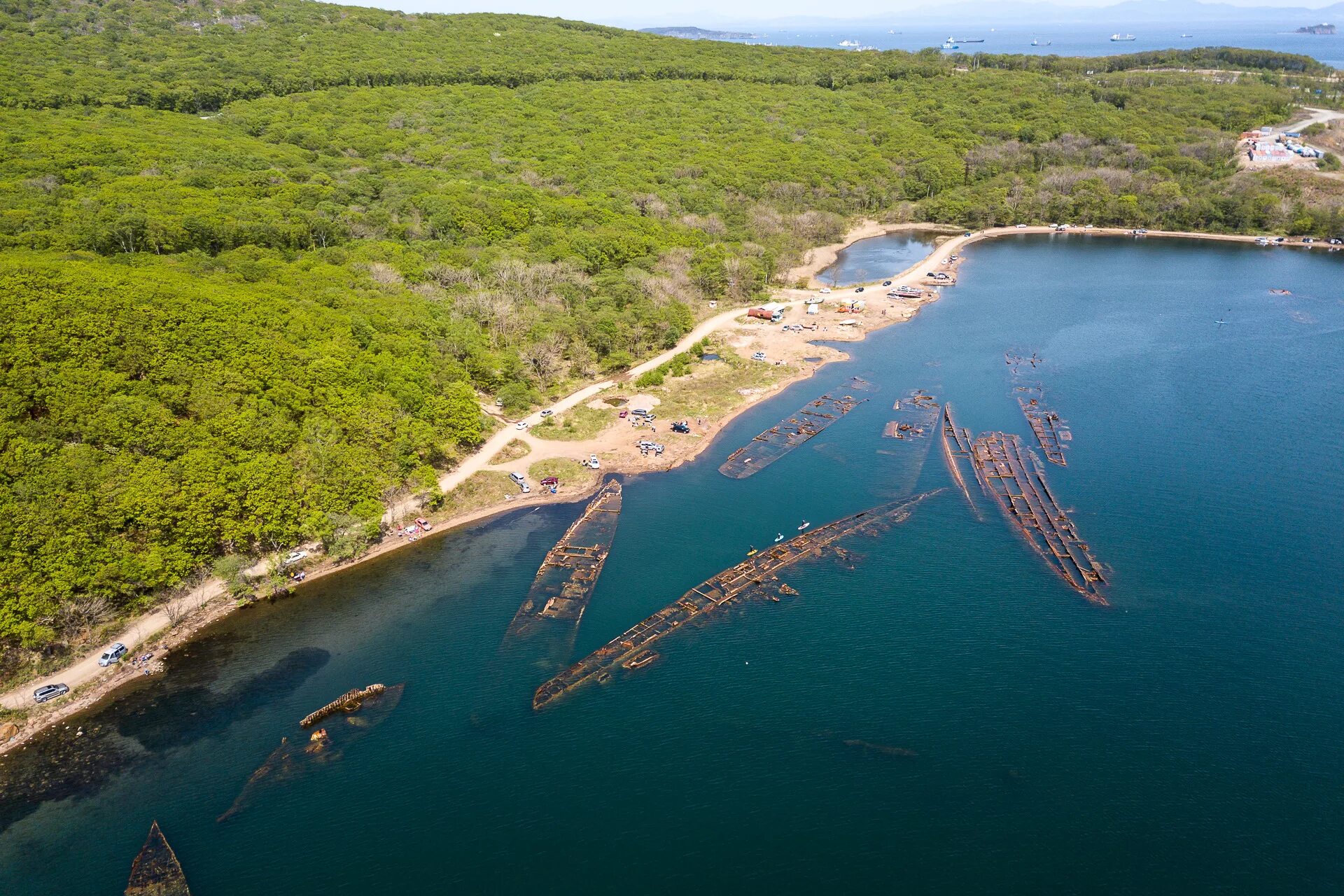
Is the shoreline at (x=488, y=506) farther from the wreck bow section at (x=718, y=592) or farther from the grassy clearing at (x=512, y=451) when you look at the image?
the wreck bow section at (x=718, y=592)

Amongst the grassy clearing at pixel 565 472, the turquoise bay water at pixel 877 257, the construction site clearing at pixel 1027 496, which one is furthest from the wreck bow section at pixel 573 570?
the turquoise bay water at pixel 877 257

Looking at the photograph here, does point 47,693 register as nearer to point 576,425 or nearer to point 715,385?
point 576,425

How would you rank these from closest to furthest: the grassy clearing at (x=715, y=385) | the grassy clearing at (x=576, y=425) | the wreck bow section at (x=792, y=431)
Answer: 1. the wreck bow section at (x=792, y=431)
2. the grassy clearing at (x=576, y=425)
3. the grassy clearing at (x=715, y=385)

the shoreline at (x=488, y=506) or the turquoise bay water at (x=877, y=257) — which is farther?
the turquoise bay water at (x=877, y=257)

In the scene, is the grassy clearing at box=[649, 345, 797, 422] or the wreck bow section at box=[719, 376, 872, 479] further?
the grassy clearing at box=[649, 345, 797, 422]

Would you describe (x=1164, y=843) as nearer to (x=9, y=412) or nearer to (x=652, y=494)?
(x=652, y=494)

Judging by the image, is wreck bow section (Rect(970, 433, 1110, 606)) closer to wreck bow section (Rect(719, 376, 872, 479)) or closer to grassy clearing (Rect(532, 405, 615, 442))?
wreck bow section (Rect(719, 376, 872, 479))

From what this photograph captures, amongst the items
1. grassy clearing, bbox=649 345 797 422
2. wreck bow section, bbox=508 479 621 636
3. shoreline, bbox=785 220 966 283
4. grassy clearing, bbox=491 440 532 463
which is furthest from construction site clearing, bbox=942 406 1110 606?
shoreline, bbox=785 220 966 283
